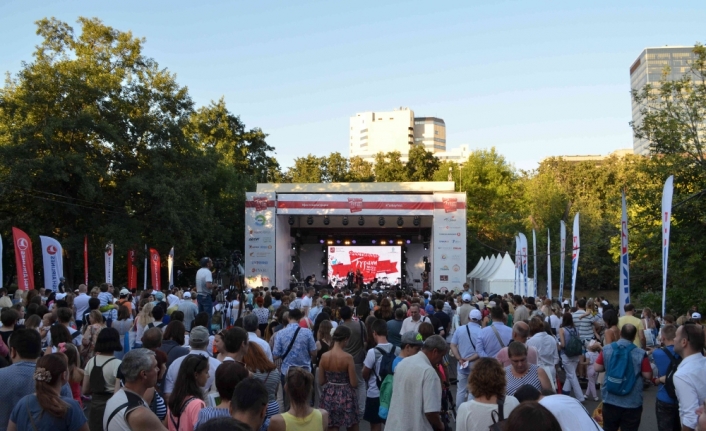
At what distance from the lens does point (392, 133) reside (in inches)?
5610

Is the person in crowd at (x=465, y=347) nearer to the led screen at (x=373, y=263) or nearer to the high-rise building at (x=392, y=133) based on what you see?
the led screen at (x=373, y=263)

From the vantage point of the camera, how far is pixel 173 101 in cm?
3047

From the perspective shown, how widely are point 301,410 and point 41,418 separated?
1453 mm

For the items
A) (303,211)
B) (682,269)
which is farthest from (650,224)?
(303,211)

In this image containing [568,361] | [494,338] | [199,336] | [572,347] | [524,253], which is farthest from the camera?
[524,253]

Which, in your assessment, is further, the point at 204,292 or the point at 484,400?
the point at 204,292

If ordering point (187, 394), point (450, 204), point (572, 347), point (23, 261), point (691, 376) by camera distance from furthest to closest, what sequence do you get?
point (450, 204), point (23, 261), point (572, 347), point (691, 376), point (187, 394)

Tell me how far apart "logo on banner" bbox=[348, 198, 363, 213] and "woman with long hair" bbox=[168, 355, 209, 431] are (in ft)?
87.2

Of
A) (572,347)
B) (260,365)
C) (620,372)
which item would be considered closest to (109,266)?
(572,347)

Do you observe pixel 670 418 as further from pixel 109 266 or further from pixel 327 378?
pixel 109 266

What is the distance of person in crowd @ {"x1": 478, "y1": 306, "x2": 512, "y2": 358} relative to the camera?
304 inches

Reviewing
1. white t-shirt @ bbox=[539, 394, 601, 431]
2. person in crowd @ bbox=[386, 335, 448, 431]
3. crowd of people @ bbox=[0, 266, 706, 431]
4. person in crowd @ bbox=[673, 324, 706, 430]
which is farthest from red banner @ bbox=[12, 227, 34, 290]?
white t-shirt @ bbox=[539, 394, 601, 431]

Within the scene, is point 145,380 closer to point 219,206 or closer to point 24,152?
point 24,152

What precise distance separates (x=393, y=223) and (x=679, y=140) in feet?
55.3
